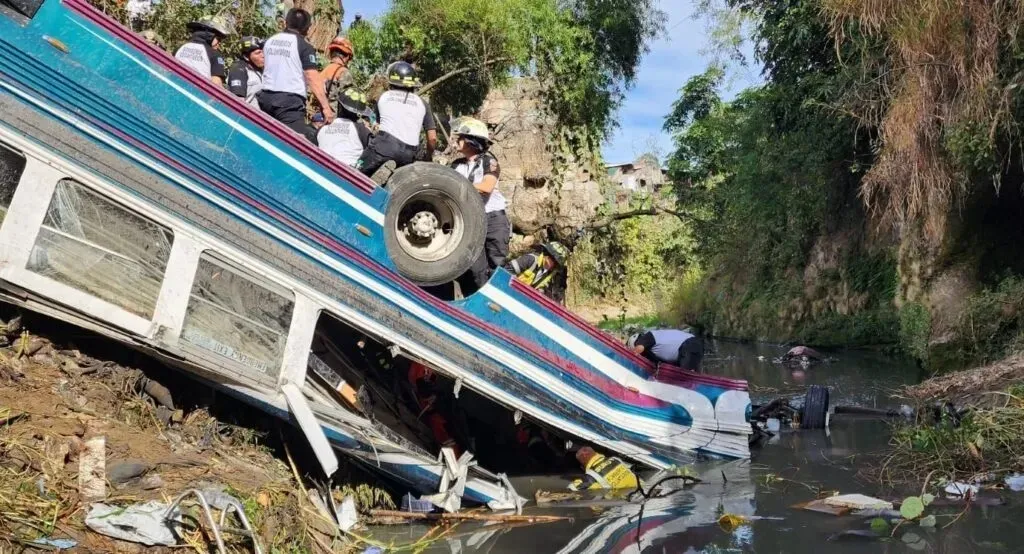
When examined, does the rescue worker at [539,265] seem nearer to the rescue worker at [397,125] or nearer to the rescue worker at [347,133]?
the rescue worker at [397,125]

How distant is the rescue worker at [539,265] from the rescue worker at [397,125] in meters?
1.28

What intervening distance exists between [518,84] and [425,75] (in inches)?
85.0

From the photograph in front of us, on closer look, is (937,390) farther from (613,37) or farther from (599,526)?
(613,37)

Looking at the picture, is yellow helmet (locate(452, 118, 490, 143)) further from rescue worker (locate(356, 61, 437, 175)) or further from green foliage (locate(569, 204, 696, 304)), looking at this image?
green foliage (locate(569, 204, 696, 304))

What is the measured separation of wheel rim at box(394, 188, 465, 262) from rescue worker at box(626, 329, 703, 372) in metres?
2.19

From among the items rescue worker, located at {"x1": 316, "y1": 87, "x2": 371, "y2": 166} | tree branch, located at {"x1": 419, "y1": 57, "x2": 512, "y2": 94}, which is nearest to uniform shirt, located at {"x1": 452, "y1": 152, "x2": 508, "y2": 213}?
rescue worker, located at {"x1": 316, "y1": 87, "x2": 371, "y2": 166}

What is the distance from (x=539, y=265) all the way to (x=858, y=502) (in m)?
2.82

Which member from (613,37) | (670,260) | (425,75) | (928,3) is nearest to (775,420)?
(928,3)

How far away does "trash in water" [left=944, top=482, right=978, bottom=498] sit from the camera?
516 centimetres

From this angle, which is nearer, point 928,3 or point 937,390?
point 937,390

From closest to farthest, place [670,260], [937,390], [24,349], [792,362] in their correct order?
[24,349] → [937,390] → [792,362] → [670,260]

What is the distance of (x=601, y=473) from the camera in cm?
627

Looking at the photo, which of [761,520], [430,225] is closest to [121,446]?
[430,225]

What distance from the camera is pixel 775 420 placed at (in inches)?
321
